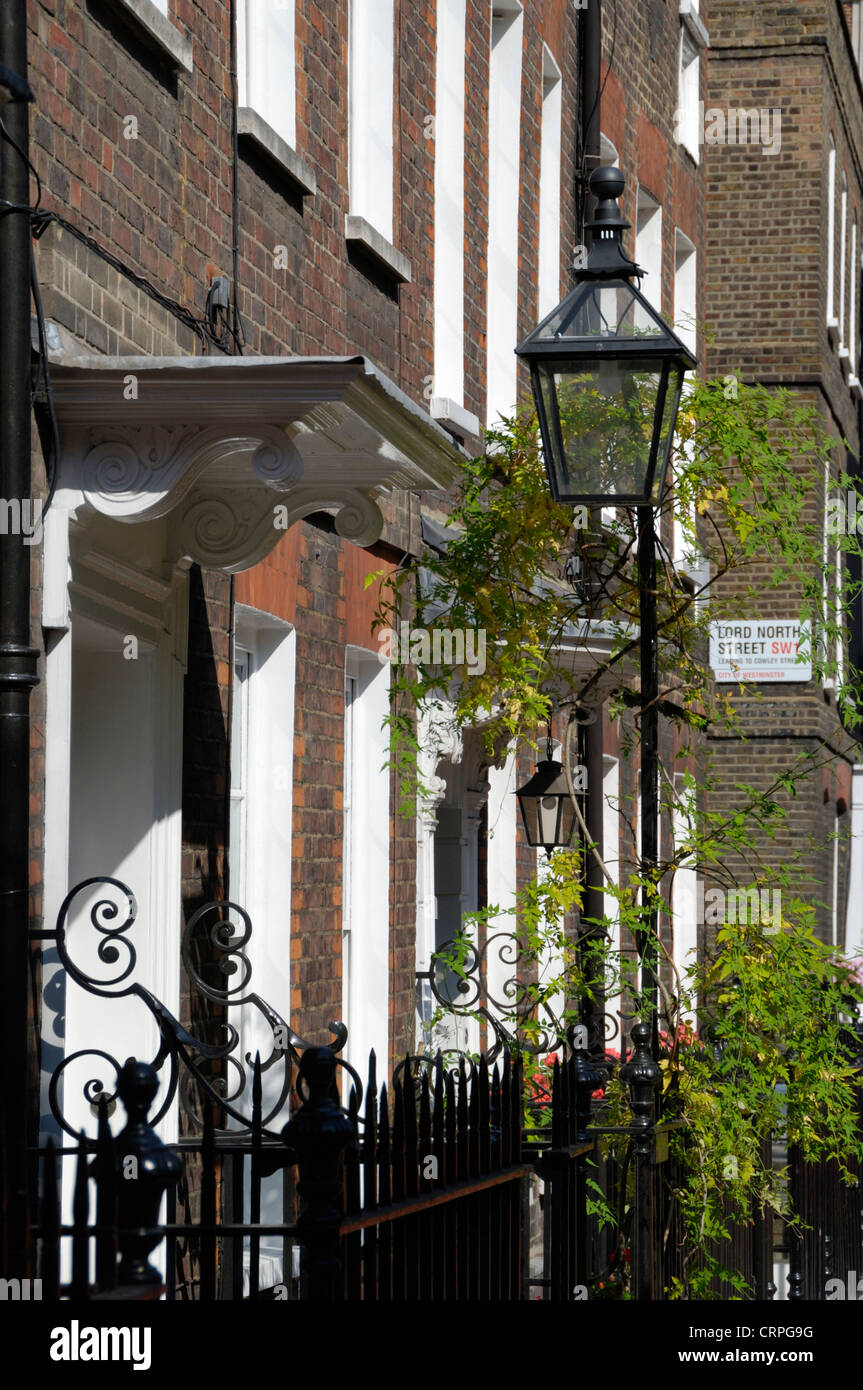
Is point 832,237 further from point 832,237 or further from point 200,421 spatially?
point 200,421

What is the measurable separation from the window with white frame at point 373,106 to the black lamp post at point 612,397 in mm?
3379

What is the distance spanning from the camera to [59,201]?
5.93m

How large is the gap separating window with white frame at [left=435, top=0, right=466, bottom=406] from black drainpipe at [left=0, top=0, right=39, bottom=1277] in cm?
582

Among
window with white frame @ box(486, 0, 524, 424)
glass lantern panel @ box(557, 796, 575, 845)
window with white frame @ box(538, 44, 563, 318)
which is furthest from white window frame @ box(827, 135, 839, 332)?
glass lantern panel @ box(557, 796, 575, 845)

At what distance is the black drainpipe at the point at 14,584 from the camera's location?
5398 millimetres

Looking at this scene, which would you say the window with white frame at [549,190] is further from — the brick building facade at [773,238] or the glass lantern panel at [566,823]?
the brick building facade at [773,238]

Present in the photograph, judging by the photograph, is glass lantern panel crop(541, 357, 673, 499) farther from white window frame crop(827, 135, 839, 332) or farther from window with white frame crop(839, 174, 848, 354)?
window with white frame crop(839, 174, 848, 354)

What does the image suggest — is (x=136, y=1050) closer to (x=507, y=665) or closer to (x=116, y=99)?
(x=507, y=665)

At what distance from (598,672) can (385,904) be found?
9.27 ft

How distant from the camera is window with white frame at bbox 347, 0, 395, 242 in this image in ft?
32.2

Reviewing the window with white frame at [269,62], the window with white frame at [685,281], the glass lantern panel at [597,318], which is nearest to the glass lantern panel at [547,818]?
the window with white frame at [269,62]

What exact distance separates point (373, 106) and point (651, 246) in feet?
26.3
